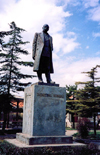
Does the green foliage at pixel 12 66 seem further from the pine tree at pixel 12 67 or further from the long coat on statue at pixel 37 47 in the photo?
the long coat on statue at pixel 37 47

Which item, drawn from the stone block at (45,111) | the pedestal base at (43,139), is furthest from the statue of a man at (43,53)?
the pedestal base at (43,139)

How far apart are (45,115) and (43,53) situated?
2371mm

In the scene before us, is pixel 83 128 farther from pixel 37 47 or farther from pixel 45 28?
pixel 45 28

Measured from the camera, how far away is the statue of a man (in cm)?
802

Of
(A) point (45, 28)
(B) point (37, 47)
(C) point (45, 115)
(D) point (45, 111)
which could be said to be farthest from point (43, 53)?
(C) point (45, 115)

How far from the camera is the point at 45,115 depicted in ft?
24.0

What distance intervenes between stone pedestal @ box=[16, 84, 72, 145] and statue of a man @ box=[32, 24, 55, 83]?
Result: 64 centimetres

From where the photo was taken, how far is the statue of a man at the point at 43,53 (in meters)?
8.02

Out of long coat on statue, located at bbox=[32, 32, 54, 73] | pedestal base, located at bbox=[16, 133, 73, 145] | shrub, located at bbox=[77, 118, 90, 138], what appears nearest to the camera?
pedestal base, located at bbox=[16, 133, 73, 145]

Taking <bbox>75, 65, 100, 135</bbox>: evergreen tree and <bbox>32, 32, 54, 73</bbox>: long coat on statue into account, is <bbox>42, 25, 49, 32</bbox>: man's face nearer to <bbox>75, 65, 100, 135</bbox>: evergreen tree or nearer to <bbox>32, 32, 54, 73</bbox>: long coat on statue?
<bbox>32, 32, 54, 73</bbox>: long coat on statue

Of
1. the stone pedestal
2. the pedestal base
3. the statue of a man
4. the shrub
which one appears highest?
the statue of a man

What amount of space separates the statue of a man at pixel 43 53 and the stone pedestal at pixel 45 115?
0.64m

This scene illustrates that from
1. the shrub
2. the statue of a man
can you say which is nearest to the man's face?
the statue of a man

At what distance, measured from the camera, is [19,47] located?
23812 mm
